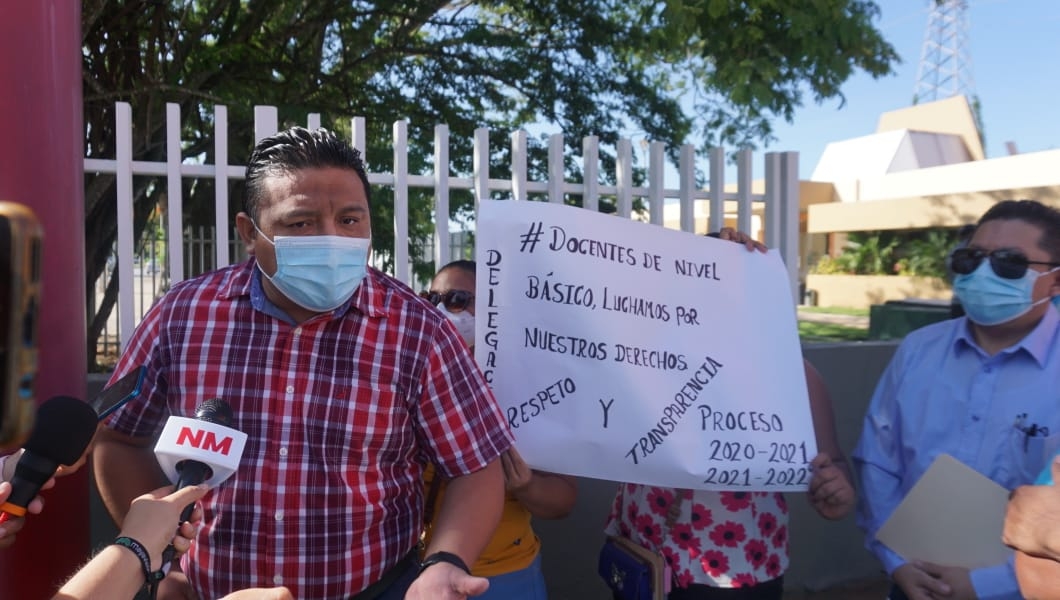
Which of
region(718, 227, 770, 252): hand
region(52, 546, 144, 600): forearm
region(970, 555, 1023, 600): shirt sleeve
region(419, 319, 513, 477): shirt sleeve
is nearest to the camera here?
region(52, 546, 144, 600): forearm

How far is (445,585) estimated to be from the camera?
159cm

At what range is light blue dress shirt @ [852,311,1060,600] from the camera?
212cm

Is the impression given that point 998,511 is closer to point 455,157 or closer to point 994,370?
point 994,370

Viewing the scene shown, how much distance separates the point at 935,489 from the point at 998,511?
0.16 m

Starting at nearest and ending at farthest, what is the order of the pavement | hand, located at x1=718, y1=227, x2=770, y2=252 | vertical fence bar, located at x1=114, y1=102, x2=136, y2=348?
hand, located at x1=718, y1=227, x2=770, y2=252 < vertical fence bar, located at x1=114, y1=102, x2=136, y2=348 < the pavement

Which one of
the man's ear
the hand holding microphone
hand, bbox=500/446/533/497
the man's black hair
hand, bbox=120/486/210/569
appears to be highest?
the man's black hair

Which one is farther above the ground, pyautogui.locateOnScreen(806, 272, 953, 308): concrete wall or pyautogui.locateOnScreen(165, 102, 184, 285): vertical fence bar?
pyautogui.locateOnScreen(165, 102, 184, 285): vertical fence bar

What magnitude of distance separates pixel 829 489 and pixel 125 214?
8.80 ft

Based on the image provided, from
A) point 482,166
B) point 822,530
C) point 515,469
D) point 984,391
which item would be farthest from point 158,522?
point 822,530

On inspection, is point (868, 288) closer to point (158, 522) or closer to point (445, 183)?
point (445, 183)

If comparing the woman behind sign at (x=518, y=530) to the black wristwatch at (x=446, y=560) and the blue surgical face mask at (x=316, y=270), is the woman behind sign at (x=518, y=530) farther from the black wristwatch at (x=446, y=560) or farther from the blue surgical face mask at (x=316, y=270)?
the blue surgical face mask at (x=316, y=270)

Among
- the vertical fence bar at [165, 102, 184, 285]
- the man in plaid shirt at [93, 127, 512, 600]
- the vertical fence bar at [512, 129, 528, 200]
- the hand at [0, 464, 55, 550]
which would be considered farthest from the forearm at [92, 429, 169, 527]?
the vertical fence bar at [512, 129, 528, 200]

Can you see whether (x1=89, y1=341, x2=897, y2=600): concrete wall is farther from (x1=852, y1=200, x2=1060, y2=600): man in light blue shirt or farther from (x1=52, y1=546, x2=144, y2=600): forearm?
(x1=52, y1=546, x2=144, y2=600): forearm

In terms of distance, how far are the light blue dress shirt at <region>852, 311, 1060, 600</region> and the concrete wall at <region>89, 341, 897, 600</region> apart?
159cm
